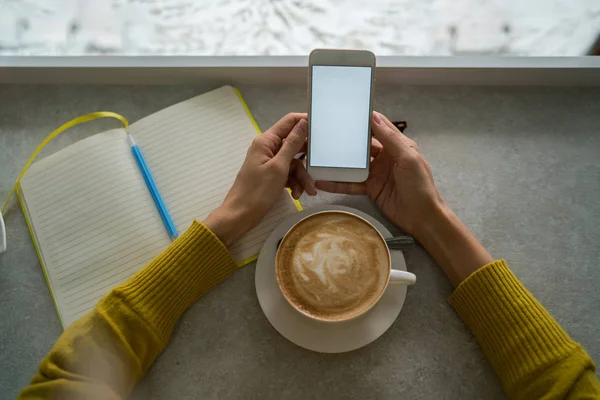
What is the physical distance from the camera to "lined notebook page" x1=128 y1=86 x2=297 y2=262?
31.9 inches

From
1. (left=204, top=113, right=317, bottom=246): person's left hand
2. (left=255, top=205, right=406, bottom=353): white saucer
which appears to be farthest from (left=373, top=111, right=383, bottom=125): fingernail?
(left=255, top=205, right=406, bottom=353): white saucer

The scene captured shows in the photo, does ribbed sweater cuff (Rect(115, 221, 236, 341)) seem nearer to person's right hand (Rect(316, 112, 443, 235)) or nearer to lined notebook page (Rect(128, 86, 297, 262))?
lined notebook page (Rect(128, 86, 297, 262))

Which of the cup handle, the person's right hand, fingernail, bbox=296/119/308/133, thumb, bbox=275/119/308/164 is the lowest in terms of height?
the cup handle

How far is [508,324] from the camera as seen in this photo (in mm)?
666

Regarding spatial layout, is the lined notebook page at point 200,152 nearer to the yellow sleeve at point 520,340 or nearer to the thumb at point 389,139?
the thumb at point 389,139

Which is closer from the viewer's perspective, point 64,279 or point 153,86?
point 64,279

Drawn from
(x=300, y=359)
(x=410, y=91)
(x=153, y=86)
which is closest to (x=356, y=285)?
(x=300, y=359)

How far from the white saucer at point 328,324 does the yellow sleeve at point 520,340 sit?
0.10 meters

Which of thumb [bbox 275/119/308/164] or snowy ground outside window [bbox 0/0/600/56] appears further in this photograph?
snowy ground outside window [bbox 0/0/600/56]

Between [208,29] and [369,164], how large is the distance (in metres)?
0.46

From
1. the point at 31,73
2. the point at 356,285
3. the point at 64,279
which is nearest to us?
the point at 356,285

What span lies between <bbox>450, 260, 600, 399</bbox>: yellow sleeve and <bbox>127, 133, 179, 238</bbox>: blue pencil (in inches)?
18.3

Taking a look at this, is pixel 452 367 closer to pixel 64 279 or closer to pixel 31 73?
pixel 64 279

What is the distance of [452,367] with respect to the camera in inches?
27.5
